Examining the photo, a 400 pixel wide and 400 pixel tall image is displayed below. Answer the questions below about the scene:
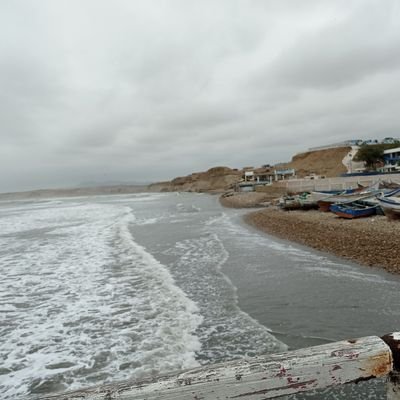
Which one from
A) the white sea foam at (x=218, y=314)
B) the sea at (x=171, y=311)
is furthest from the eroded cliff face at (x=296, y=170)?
the sea at (x=171, y=311)

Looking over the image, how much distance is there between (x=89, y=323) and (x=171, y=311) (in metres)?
1.66

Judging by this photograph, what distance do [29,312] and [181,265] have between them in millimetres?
5101

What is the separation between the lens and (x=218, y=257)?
12.2 meters

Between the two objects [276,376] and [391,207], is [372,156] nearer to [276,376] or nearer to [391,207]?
[391,207]

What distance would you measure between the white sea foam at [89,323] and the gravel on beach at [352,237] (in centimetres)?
632

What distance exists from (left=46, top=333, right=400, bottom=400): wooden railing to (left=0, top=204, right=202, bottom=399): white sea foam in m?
3.67

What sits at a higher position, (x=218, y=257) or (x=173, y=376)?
(x=173, y=376)

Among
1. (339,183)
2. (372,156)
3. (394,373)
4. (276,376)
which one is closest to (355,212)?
(394,373)

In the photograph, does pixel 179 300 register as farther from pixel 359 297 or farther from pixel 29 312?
pixel 359 297

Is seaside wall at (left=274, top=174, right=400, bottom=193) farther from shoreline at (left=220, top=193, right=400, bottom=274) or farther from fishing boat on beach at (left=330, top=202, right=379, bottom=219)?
shoreline at (left=220, top=193, right=400, bottom=274)

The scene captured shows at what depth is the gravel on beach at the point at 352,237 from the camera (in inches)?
403

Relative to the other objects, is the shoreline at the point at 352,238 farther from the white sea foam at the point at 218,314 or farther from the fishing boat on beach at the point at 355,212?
the white sea foam at the point at 218,314

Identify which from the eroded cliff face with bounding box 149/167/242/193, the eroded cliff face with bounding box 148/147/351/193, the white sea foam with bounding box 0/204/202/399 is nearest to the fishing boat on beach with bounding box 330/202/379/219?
the white sea foam with bounding box 0/204/202/399

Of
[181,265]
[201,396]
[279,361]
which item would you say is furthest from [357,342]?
[181,265]
